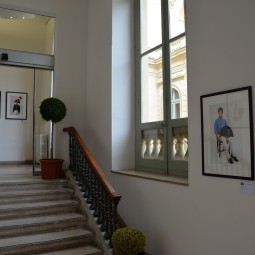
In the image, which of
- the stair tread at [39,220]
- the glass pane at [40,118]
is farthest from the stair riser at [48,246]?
the glass pane at [40,118]

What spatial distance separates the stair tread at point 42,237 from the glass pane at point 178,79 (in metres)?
1.96

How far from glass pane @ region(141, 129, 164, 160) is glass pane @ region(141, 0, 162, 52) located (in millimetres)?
1306

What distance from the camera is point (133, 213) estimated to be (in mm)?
3834

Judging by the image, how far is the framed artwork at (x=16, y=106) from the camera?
7.13 m

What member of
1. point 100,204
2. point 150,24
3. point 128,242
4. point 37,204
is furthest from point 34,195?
point 150,24

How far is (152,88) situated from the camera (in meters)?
4.26

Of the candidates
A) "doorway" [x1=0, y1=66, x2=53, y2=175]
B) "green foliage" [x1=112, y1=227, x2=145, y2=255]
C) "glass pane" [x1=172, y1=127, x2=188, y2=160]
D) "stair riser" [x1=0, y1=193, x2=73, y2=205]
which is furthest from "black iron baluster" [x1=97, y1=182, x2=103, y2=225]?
"doorway" [x1=0, y1=66, x2=53, y2=175]

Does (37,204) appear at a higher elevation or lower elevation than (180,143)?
lower

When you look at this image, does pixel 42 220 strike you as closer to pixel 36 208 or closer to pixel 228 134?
pixel 36 208

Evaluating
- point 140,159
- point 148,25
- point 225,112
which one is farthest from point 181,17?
point 140,159

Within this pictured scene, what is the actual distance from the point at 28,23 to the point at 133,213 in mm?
4387

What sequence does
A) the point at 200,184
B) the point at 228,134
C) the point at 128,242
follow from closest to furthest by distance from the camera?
1. the point at 228,134
2. the point at 200,184
3. the point at 128,242

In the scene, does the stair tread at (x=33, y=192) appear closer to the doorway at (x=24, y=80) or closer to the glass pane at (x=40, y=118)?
the doorway at (x=24, y=80)

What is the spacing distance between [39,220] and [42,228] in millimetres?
122
